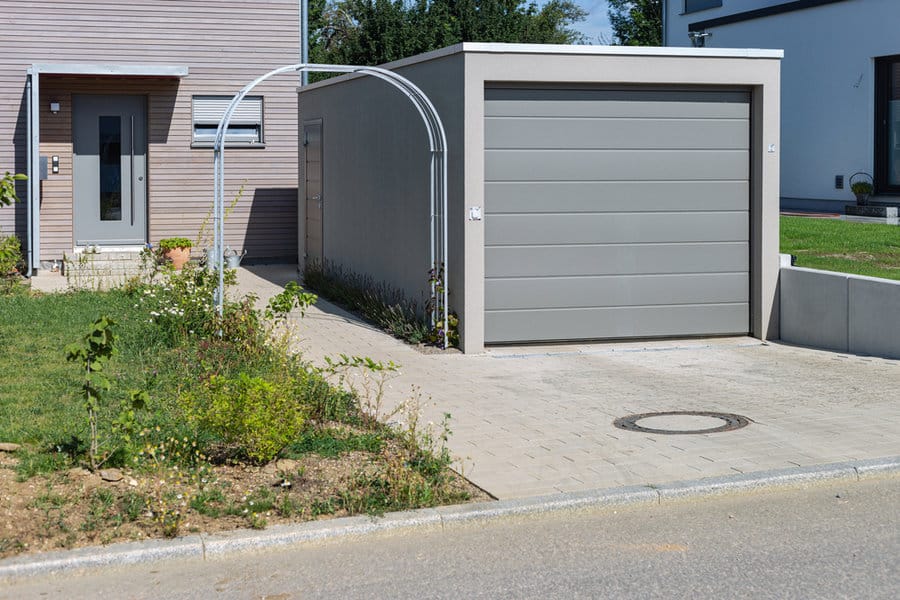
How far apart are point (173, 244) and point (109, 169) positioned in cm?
236

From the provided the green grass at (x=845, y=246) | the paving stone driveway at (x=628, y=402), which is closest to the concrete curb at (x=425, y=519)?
the paving stone driveway at (x=628, y=402)

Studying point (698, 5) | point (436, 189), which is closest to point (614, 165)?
point (436, 189)

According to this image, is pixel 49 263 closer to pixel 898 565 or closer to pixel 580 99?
pixel 580 99

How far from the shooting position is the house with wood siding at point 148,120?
20.7 metres

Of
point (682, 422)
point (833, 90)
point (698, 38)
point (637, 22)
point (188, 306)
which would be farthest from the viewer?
point (637, 22)

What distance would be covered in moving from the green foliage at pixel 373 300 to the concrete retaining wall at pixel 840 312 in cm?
391

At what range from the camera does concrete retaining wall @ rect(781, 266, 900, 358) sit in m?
12.2

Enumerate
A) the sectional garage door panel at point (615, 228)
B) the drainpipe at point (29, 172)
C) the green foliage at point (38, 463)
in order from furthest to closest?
the drainpipe at point (29, 172), the sectional garage door panel at point (615, 228), the green foliage at point (38, 463)

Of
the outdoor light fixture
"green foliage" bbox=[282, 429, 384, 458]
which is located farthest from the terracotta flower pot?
the outdoor light fixture

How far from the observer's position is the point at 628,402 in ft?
33.0

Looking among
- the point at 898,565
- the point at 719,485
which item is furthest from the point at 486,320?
the point at 898,565

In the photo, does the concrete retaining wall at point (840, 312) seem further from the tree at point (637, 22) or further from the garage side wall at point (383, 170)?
the tree at point (637, 22)

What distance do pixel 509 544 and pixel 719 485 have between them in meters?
1.54

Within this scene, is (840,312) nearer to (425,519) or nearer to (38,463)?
(425,519)
